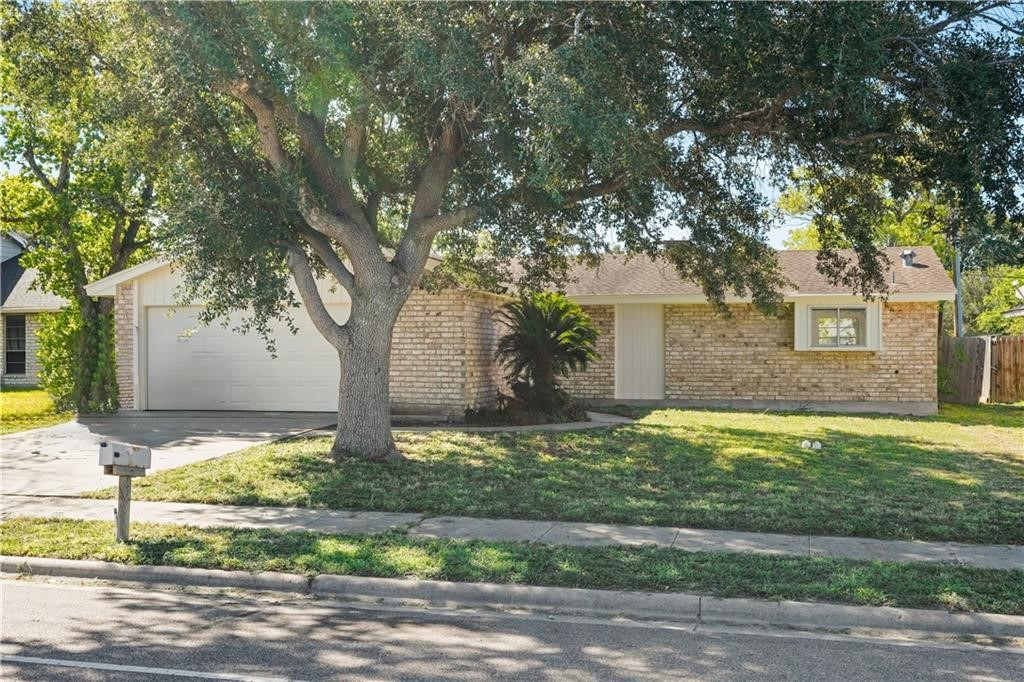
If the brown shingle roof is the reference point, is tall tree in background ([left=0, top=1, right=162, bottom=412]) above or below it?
above

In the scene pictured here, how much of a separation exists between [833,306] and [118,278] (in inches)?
629

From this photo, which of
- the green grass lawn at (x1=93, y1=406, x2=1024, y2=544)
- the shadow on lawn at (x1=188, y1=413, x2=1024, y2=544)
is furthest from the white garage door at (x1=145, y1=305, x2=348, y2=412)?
the shadow on lawn at (x1=188, y1=413, x2=1024, y2=544)

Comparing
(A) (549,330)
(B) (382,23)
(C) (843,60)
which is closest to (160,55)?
(B) (382,23)

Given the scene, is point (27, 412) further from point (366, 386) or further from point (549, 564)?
point (549, 564)

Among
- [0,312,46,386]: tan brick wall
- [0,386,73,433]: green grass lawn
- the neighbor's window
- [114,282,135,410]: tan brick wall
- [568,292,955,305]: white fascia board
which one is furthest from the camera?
[0,312,46,386]: tan brick wall

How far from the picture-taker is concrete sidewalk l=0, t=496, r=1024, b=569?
7.77 meters

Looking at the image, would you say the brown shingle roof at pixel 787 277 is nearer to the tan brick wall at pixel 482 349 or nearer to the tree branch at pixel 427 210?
the tan brick wall at pixel 482 349

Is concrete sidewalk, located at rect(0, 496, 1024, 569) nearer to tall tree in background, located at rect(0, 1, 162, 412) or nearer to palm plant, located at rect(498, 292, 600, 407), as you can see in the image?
tall tree in background, located at rect(0, 1, 162, 412)

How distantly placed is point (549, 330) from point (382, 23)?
853 cm

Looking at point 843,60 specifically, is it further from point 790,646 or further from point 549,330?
point 549,330

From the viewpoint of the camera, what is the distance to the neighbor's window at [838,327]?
21359 mm

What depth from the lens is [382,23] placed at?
10141 mm

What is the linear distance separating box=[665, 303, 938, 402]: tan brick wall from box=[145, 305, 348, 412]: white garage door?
8.57m

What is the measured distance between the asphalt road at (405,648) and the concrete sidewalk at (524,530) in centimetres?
181
